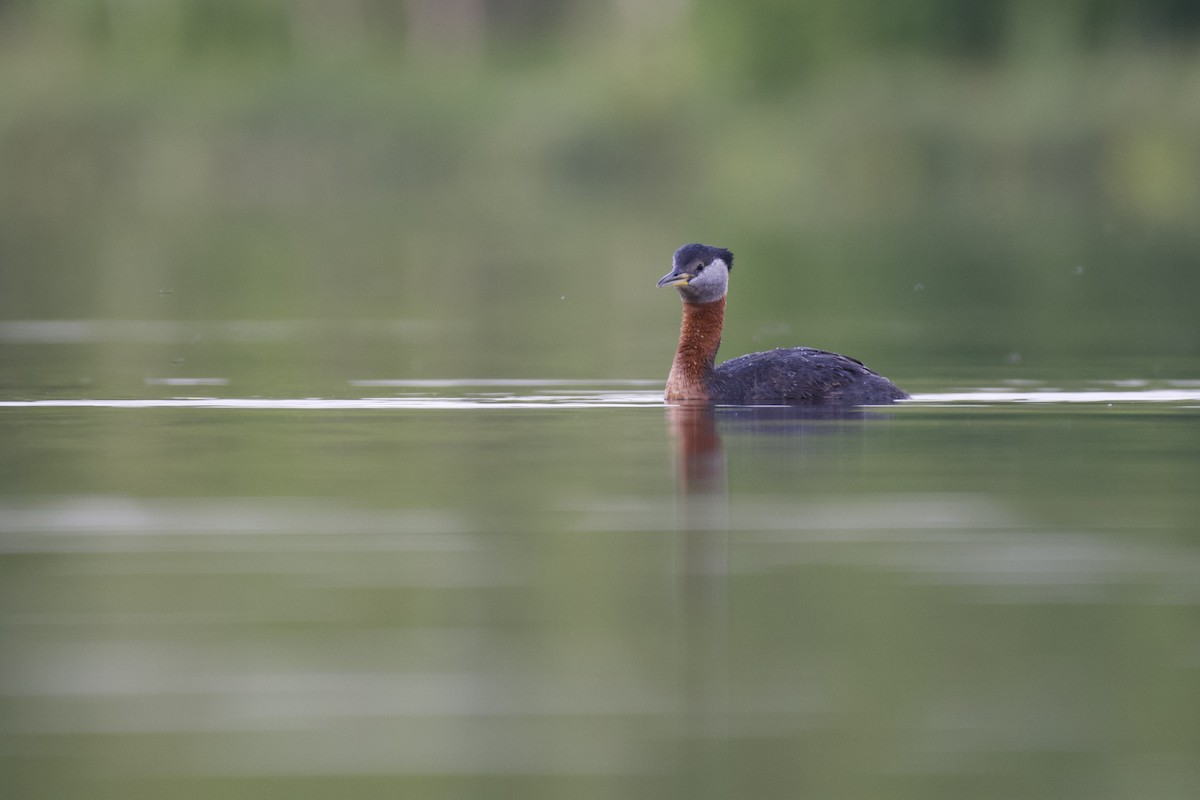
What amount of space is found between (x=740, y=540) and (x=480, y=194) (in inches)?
1476

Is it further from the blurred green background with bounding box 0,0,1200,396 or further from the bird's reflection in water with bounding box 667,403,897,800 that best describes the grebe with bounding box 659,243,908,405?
the blurred green background with bounding box 0,0,1200,396

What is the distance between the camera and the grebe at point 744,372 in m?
12.7

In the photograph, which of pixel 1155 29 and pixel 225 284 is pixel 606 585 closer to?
pixel 225 284

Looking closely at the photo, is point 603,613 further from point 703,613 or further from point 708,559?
point 708,559

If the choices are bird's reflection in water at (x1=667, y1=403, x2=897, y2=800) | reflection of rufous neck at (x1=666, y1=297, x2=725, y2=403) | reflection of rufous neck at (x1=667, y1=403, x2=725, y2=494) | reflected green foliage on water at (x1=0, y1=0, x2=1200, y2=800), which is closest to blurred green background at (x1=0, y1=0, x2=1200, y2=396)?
reflected green foliage on water at (x1=0, y1=0, x2=1200, y2=800)

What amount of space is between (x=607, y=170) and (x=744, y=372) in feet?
114

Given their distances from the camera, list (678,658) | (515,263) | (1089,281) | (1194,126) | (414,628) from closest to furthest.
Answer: (678,658)
(414,628)
(1089,281)
(515,263)
(1194,126)

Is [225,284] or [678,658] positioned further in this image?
[225,284]

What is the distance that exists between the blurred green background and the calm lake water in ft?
25.9

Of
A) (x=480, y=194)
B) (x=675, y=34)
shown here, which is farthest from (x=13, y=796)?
(x=675, y=34)

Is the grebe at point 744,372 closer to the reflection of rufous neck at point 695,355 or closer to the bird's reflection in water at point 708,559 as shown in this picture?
the reflection of rufous neck at point 695,355

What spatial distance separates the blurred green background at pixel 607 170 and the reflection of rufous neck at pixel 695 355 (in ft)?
16.3

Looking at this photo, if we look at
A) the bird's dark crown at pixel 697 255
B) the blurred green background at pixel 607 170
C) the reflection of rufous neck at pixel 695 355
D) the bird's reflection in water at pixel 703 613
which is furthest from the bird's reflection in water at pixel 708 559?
the blurred green background at pixel 607 170

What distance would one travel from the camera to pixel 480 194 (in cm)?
4541
